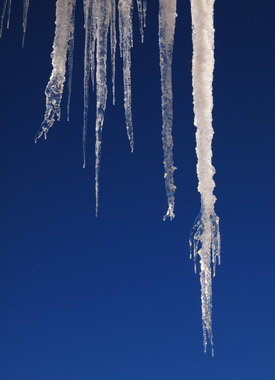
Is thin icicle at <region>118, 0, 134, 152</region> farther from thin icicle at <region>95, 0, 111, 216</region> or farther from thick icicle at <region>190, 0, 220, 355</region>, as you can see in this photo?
thick icicle at <region>190, 0, 220, 355</region>

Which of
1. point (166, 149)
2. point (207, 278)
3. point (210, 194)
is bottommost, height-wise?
point (207, 278)

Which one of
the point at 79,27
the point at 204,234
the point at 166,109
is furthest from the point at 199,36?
the point at 79,27

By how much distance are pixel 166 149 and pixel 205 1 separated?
0.38m

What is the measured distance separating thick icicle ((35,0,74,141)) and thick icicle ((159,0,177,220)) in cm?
27

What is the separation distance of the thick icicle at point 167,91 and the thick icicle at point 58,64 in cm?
27

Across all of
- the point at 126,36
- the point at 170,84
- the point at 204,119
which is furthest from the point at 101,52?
the point at 204,119

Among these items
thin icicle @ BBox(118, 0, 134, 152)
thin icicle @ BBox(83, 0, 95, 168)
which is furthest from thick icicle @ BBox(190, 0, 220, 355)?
thin icicle @ BBox(83, 0, 95, 168)

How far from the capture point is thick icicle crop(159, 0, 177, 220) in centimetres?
→ 136

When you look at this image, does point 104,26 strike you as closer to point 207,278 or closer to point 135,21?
point 207,278

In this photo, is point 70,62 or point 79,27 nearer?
point 70,62

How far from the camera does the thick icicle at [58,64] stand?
4.48ft

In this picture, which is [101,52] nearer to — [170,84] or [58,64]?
[58,64]

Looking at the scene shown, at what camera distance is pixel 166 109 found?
4.52 feet

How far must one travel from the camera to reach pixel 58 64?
1428 millimetres
